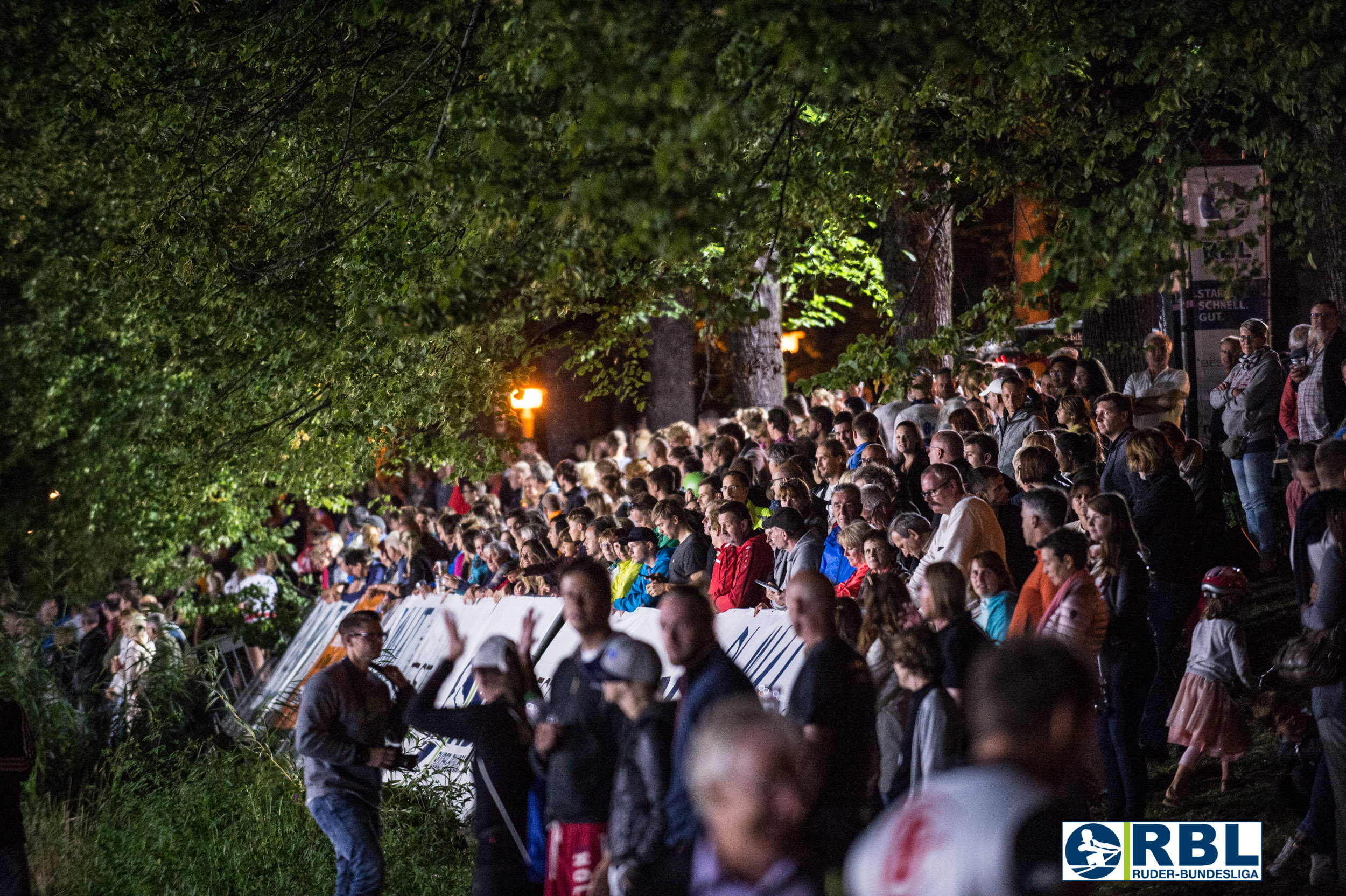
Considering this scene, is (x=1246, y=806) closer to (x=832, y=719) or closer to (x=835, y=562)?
(x=835, y=562)

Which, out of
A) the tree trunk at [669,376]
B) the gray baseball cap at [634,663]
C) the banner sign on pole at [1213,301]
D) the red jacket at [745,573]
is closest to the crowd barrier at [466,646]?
the red jacket at [745,573]

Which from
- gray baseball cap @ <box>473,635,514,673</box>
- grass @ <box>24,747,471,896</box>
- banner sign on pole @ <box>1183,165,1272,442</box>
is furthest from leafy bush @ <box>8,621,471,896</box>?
banner sign on pole @ <box>1183,165,1272,442</box>

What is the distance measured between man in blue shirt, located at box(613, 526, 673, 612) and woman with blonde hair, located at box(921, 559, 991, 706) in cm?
453

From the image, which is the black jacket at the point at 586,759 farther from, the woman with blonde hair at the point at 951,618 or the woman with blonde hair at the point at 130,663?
the woman with blonde hair at the point at 130,663

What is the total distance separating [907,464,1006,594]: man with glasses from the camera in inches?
316

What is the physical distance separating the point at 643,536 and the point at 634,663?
18.3ft

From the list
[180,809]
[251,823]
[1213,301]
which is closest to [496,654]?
[251,823]

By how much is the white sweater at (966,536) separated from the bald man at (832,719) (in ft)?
7.89

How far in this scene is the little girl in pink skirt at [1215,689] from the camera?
26.0ft

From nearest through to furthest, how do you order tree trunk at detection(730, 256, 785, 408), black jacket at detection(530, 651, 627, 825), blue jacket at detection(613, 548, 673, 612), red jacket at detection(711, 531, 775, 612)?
black jacket at detection(530, 651, 627, 825)
red jacket at detection(711, 531, 775, 612)
blue jacket at detection(613, 548, 673, 612)
tree trunk at detection(730, 256, 785, 408)

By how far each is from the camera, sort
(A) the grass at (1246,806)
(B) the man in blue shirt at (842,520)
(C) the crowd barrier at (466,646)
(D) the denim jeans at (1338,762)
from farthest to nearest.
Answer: (B) the man in blue shirt at (842,520) < (C) the crowd barrier at (466,646) < (A) the grass at (1246,806) < (D) the denim jeans at (1338,762)

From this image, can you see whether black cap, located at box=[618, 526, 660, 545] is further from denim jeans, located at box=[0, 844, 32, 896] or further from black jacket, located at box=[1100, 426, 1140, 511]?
denim jeans, located at box=[0, 844, 32, 896]

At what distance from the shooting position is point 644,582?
10.9m

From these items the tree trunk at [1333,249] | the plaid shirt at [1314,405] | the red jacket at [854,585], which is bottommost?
the red jacket at [854,585]
